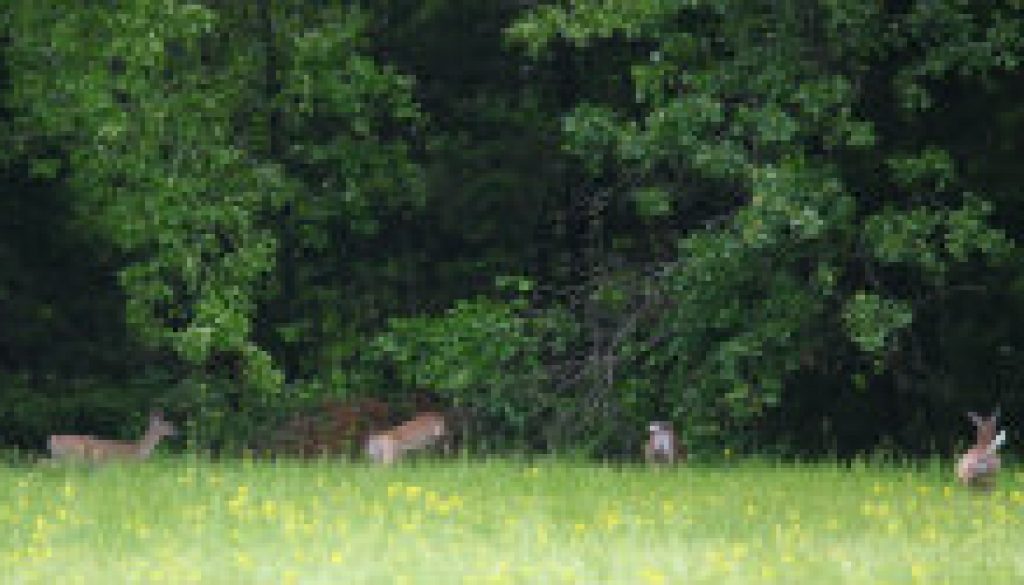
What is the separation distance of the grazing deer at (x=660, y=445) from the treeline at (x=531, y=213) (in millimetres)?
911

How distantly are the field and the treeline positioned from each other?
2.49 m

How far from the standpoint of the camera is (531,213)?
2897 centimetres

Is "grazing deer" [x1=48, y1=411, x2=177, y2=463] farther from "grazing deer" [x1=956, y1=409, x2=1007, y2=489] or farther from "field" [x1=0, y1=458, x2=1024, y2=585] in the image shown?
"grazing deer" [x1=956, y1=409, x2=1007, y2=489]

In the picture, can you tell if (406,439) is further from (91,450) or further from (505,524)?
(505,524)

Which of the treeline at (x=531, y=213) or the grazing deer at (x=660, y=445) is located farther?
the treeline at (x=531, y=213)

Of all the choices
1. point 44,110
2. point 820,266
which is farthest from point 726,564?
point 44,110

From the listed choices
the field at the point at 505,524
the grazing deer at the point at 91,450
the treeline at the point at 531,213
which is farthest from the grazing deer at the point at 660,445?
the grazing deer at the point at 91,450

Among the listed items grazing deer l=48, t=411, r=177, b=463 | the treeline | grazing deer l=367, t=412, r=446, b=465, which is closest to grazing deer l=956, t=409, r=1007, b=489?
the treeline

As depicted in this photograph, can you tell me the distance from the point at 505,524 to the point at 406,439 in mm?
6181

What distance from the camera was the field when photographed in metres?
13.4

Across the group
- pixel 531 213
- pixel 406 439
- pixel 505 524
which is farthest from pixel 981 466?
pixel 531 213

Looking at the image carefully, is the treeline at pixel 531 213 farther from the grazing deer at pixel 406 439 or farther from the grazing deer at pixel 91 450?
the grazing deer at pixel 91 450

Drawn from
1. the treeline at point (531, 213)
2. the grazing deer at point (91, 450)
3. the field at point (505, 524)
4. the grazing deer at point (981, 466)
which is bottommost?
the field at point (505, 524)

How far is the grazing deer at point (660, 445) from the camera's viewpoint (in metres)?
20.3
